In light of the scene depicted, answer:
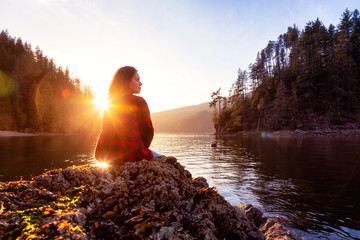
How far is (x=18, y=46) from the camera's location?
324ft

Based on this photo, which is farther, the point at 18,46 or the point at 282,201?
the point at 18,46

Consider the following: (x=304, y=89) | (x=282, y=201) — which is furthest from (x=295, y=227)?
(x=304, y=89)

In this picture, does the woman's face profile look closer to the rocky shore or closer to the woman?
the woman

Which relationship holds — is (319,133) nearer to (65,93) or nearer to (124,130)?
(124,130)

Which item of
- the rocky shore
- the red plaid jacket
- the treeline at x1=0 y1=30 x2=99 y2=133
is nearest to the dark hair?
the red plaid jacket

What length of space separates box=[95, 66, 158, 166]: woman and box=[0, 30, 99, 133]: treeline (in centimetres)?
7940

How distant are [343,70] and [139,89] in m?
82.9

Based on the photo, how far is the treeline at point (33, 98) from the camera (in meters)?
67.8

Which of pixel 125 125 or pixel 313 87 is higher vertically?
pixel 313 87

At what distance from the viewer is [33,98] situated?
74625mm

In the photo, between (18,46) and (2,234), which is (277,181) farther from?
(18,46)

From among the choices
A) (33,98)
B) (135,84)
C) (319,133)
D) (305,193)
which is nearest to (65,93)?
(33,98)

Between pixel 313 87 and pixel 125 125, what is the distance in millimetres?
80705

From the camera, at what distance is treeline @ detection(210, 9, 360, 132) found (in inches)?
2412
